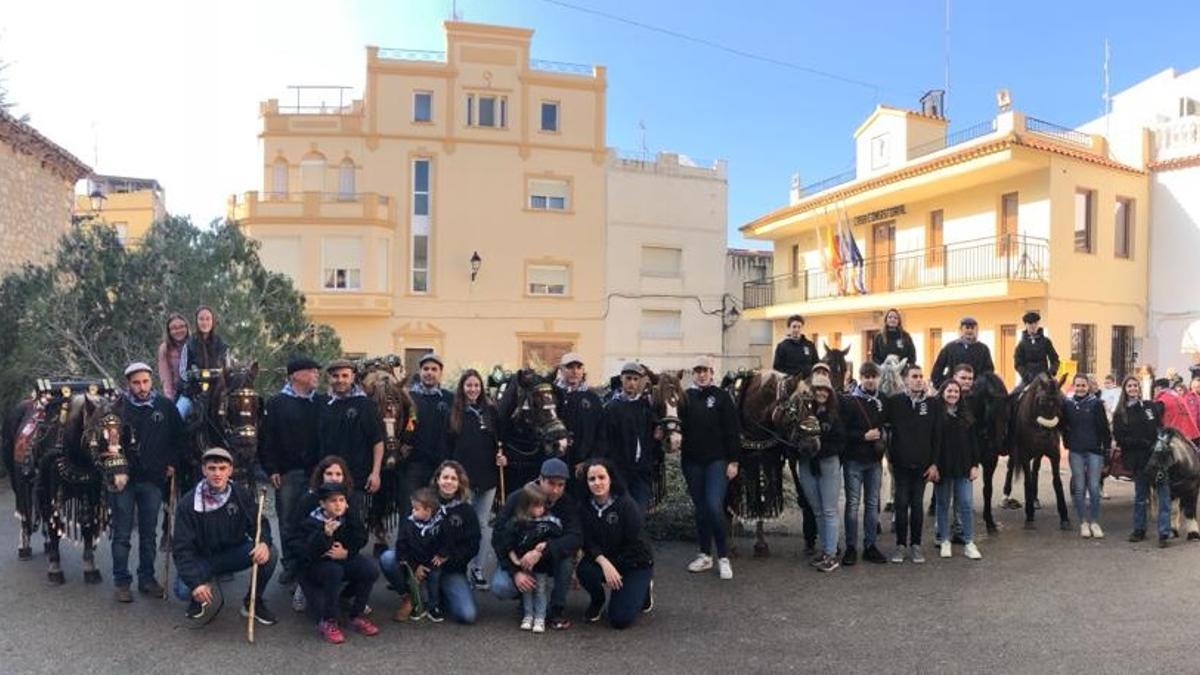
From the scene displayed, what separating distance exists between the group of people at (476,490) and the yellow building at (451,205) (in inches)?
864

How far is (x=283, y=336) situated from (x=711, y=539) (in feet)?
25.9

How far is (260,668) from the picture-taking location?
5.21 m

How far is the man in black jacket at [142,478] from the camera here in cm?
657

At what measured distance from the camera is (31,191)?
1691cm

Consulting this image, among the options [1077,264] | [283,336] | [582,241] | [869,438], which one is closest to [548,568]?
[869,438]

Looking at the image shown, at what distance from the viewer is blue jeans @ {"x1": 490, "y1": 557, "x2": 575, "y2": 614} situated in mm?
6152

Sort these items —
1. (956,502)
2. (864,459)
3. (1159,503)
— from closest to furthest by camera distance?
(864,459)
(956,502)
(1159,503)

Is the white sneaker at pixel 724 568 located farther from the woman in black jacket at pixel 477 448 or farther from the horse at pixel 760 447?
the woman in black jacket at pixel 477 448

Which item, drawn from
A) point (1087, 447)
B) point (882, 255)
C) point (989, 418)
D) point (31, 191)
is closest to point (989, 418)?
point (989, 418)

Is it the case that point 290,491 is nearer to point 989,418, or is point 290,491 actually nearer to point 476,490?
point 476,490

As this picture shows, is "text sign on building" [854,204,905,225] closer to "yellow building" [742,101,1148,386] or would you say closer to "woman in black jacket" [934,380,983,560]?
"yellow building" [742,101,1148,386]

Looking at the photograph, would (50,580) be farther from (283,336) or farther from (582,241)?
(582,241)

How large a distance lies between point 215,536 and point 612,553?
2.84 meters

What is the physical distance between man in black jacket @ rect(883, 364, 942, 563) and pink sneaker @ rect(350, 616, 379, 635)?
468 cm
